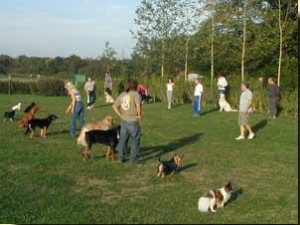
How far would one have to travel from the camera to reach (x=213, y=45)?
92.5ft

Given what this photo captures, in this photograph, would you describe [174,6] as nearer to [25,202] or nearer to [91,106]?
[91,106]

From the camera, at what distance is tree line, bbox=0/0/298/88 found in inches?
768

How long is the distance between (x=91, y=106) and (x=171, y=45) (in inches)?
414

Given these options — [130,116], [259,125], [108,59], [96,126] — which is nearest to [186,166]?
[130,116]

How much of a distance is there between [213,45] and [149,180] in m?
19.5

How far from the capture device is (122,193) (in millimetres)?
8617

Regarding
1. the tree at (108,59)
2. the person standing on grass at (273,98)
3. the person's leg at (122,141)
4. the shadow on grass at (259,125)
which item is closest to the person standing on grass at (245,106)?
the shadow on grass at (259,125)

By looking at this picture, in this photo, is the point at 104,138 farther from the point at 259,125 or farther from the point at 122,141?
the point at 259,125

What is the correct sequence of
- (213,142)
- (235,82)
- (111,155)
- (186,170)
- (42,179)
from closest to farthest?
(42,179) → (186,170) → (111,155) → (213,142) → (235,82)

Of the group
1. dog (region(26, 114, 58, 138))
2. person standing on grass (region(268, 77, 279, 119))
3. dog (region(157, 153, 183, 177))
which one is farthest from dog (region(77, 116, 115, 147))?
person standing on grass (region(268, 77, 279, 119))

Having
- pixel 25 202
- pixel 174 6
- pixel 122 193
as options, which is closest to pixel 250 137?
pixel 122 193

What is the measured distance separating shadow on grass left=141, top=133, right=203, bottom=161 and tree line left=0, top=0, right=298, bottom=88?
17.5ft

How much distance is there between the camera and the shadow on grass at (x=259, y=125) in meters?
17.8

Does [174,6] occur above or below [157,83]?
above
